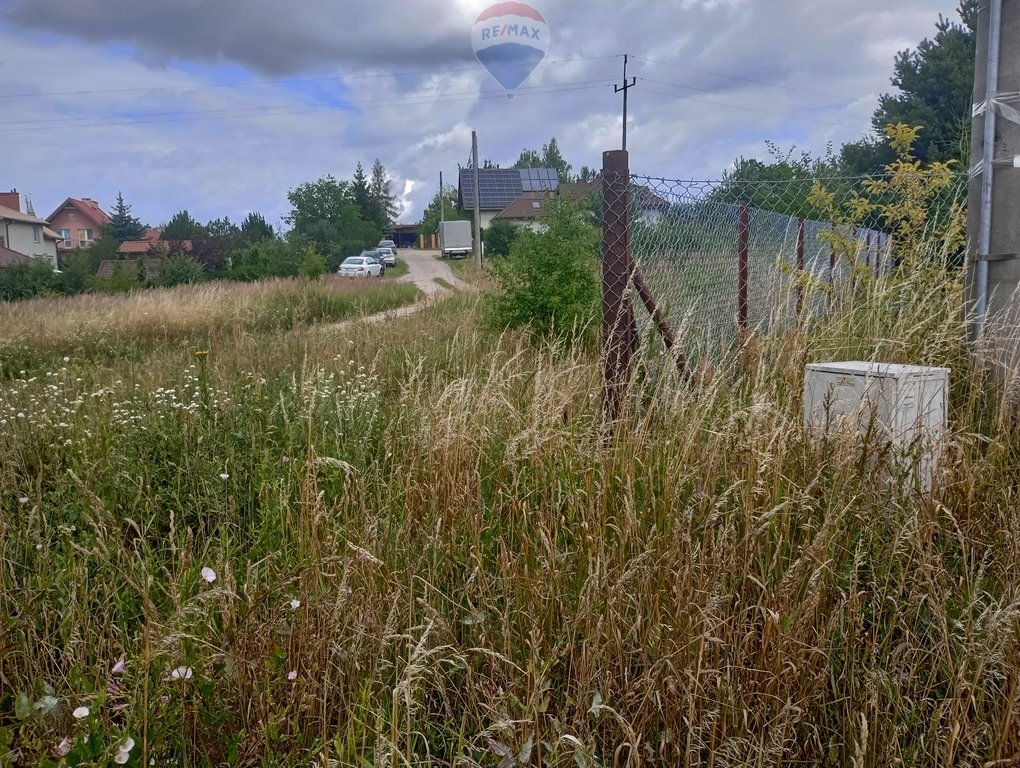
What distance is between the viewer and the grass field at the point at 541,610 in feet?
5.74

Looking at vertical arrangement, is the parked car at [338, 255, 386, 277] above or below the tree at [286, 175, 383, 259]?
below

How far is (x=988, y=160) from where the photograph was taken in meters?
3.75

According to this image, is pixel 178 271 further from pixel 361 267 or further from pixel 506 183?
pixel 506 183

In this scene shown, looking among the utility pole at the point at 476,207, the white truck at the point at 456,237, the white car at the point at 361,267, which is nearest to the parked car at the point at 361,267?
the white car at the point at 361,267

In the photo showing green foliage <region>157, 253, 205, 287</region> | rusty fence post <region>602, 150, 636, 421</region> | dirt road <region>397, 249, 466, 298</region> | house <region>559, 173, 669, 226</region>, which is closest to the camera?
rusty fence post <region>602, 150, 636, 421</region>

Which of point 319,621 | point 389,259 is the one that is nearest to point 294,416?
point 319,621

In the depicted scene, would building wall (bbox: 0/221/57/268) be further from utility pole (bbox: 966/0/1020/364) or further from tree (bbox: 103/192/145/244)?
utility pole (bbox: 966/0/1020/364)

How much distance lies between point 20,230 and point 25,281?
38.1 m

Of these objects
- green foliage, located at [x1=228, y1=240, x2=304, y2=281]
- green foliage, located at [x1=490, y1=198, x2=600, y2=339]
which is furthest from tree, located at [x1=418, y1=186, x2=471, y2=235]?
green foliage, located at [x1=490, y1=198, x2=600, y2=339]

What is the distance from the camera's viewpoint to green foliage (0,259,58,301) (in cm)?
2722

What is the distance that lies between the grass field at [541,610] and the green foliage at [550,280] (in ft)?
14.5

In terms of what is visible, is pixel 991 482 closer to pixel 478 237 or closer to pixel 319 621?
pixel 319 621

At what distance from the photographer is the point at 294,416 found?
409cm

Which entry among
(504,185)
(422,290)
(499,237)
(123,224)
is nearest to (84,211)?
(123,224)
